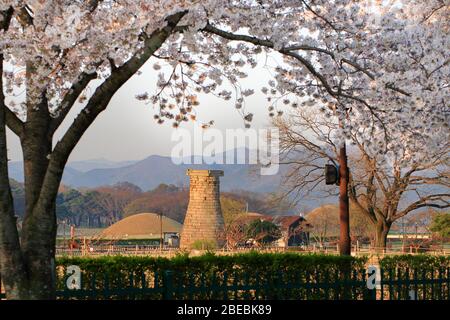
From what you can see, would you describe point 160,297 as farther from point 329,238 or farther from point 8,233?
point 329,238

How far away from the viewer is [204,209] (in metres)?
55.2

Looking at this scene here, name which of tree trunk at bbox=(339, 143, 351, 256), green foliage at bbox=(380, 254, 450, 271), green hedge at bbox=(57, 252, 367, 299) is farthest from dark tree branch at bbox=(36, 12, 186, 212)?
green foliage at bbox=(380, 254, 450, 271)

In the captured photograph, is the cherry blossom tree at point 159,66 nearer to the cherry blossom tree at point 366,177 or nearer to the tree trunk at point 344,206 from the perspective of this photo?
the tree trunk at point 344,206

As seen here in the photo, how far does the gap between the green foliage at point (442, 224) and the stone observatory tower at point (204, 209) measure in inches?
673

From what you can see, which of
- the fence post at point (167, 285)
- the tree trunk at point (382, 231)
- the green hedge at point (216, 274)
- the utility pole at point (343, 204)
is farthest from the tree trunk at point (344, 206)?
the tree trunk at point (382, 231)

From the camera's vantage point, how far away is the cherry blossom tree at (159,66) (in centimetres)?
916

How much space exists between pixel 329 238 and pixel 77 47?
288ft

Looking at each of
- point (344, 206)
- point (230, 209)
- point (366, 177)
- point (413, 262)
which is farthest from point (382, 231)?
point (230, 209)

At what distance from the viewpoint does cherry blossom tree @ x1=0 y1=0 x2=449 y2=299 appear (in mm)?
9156

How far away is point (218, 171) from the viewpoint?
180 ft

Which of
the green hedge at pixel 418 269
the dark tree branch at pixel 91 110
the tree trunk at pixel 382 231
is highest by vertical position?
the dark tree branch at pixel 91 110

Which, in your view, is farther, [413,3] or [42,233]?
[413,3]

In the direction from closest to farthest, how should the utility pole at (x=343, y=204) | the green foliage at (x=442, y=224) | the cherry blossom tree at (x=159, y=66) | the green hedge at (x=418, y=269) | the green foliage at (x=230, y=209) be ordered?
the cherry blossom tree at (x=159, y=66) < the green hedge at (x=418, y=269) < the utility pole at (x=343, y=204) < the green foliage at (x=442, y=224) < the green foliage at (x=230, y=209)
